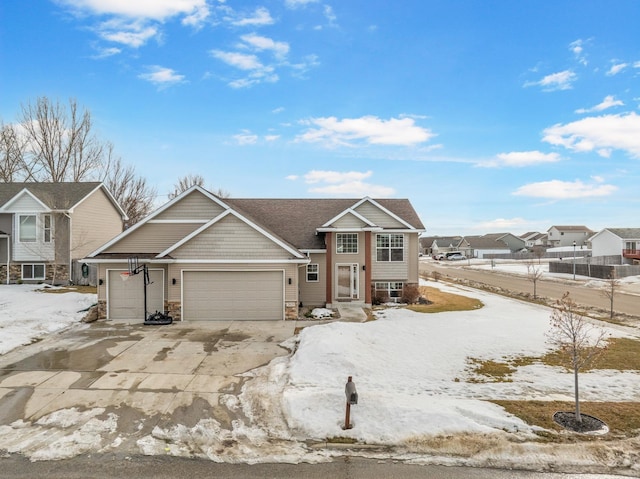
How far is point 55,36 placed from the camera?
16359 mm

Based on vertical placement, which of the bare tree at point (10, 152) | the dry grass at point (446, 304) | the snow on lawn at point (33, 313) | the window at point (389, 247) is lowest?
the dry grass at point (446, 304)

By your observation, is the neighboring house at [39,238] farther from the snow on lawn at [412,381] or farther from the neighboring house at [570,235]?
the neighboring house at [570,235]

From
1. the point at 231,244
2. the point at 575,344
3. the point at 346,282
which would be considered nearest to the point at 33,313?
the point at 231,244

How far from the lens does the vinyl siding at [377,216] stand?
20.6 metres

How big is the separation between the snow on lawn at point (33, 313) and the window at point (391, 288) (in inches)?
592

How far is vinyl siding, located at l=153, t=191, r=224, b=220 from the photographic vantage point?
17.1 m

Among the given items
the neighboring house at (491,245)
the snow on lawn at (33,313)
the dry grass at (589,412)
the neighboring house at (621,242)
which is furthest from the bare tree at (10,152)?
the neighboring house at (491,245)

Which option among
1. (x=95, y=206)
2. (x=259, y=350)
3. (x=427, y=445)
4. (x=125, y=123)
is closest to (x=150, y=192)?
(x=95, y=206)

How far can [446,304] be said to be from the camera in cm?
1997

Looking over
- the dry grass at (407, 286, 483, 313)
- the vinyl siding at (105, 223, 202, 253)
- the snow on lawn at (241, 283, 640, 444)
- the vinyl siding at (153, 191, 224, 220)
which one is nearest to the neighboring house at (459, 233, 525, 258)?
the dry grass at (407, 286, 483, 313)

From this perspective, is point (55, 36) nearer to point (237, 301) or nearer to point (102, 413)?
point (237, 301)

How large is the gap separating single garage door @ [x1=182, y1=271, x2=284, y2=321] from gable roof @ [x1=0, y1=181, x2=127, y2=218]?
1466 centimetres

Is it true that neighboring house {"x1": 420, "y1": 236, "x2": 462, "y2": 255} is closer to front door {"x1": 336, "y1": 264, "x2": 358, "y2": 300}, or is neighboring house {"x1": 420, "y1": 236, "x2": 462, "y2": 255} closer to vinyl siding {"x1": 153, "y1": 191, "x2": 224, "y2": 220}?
front door {"x1": 336, "y1": 264, "x2": 358, "y2": 300}

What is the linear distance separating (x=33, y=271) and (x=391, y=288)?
24.0 metres
